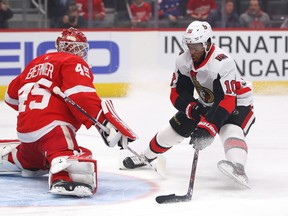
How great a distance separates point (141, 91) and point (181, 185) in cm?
457

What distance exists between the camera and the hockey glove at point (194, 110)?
5285 mm

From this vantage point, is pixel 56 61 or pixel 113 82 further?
pixel 113 82

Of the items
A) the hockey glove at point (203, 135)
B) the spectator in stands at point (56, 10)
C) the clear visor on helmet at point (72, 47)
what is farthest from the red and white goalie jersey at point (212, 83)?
the spectator in stands at point (56, 10)

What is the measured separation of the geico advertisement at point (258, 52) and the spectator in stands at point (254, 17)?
5.2 inches

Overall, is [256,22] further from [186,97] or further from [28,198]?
[28,198]

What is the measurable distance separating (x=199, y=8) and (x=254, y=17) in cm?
59

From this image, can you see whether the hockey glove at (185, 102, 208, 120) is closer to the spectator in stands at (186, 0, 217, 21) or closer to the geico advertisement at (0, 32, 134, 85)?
the geico advertisement at (0, 32, 134, 85)

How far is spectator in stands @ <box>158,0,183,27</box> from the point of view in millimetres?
10086

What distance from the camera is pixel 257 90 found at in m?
9.99

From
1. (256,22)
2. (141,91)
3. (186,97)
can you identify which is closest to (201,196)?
(186,97)

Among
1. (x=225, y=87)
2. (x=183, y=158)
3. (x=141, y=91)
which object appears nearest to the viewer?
(x=225, y=87)

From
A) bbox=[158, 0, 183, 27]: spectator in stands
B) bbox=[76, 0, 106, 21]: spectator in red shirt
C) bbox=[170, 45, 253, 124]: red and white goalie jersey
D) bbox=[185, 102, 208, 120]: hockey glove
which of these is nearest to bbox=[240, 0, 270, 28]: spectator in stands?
bbox=[158, 0, 183, 27]: spectator in stands

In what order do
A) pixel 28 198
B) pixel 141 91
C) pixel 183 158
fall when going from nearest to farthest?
1. pixel 28 198
2. pixel 183 158
3. pixel 141 91

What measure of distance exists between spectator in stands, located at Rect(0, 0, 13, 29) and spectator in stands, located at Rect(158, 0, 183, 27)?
1561 millimetres
